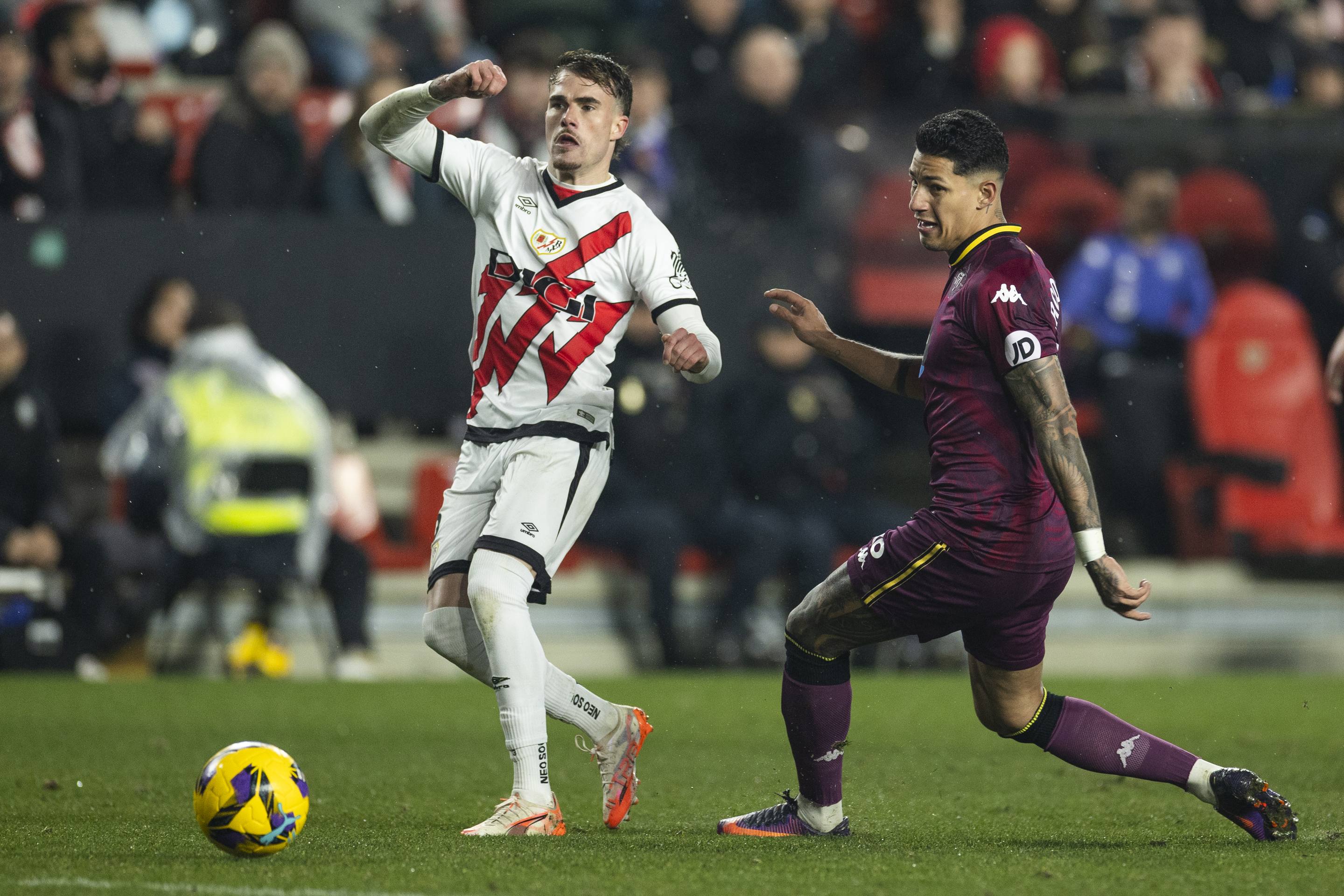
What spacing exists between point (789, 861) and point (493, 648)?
112 centimetres

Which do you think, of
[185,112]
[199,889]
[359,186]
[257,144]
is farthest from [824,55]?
[199,889]

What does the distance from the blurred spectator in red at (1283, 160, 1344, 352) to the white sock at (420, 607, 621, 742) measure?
351 inches

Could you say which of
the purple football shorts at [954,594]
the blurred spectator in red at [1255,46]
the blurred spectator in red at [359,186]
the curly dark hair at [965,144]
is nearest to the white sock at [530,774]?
the purple football shorts at [954,594]

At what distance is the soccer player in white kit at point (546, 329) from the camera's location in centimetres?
552

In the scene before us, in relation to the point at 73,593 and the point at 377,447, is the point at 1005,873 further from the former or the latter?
the point at 377,447

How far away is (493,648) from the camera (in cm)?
534

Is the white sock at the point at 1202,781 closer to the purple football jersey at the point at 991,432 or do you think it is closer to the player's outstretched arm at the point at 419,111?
the purple football jersey at the point at 991,432

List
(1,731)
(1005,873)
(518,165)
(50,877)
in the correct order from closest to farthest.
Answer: (50,877) → (1005,873) → (518,165) → (1,731)

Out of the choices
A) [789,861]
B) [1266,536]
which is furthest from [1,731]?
[1266,536]

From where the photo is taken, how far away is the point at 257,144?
38.8ft

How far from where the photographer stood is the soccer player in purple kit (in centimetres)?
489

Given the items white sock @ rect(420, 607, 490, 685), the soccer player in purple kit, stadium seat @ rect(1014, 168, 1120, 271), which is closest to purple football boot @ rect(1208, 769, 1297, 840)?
the soccer player in purple kit

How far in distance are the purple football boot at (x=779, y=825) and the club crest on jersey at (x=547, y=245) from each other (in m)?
1.83

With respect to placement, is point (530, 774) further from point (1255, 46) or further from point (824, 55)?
point (1255, 46)
